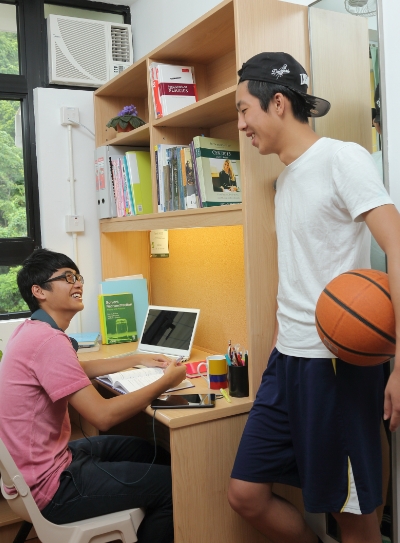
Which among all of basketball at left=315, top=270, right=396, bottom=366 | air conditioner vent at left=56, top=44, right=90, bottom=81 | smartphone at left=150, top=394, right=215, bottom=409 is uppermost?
air conditioner vent at left=56, top=44, right=90, bottom=81

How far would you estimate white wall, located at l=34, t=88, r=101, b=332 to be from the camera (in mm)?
3289

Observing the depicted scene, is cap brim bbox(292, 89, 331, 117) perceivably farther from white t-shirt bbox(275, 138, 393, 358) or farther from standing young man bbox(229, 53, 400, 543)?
white t-shirt bbox(275, 138, 393, 358)

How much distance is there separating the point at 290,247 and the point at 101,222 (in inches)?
72.1

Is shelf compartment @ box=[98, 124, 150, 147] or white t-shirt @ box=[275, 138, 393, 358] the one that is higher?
shelf compartment @ box=[98, 124, 150, 147]

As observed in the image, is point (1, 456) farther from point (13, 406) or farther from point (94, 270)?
point (94, 270)

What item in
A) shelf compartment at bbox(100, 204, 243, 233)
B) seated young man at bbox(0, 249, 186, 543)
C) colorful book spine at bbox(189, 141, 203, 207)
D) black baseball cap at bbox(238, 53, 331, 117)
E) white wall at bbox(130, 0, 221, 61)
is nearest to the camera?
black baseball cap at bbox(238, 53, 331, 117)

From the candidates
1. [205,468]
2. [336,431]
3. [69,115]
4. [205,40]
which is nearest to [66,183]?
[69,115]

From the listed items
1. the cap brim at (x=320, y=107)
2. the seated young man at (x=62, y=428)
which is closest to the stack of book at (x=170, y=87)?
the cap brim at (x=320, y=107)

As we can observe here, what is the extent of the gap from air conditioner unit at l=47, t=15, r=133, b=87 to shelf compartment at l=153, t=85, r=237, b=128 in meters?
1.05

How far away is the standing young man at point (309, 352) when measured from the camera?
158cm

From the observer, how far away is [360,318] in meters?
1.39

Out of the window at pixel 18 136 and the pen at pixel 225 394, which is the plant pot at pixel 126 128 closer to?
the window at pixel 18 136

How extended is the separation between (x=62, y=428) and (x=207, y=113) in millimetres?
1363

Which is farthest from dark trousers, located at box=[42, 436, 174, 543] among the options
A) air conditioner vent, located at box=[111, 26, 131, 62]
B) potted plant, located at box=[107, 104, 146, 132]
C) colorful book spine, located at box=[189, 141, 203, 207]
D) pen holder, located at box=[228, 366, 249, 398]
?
air conditioner vent, located at box=[111, 26, 131, 62]
